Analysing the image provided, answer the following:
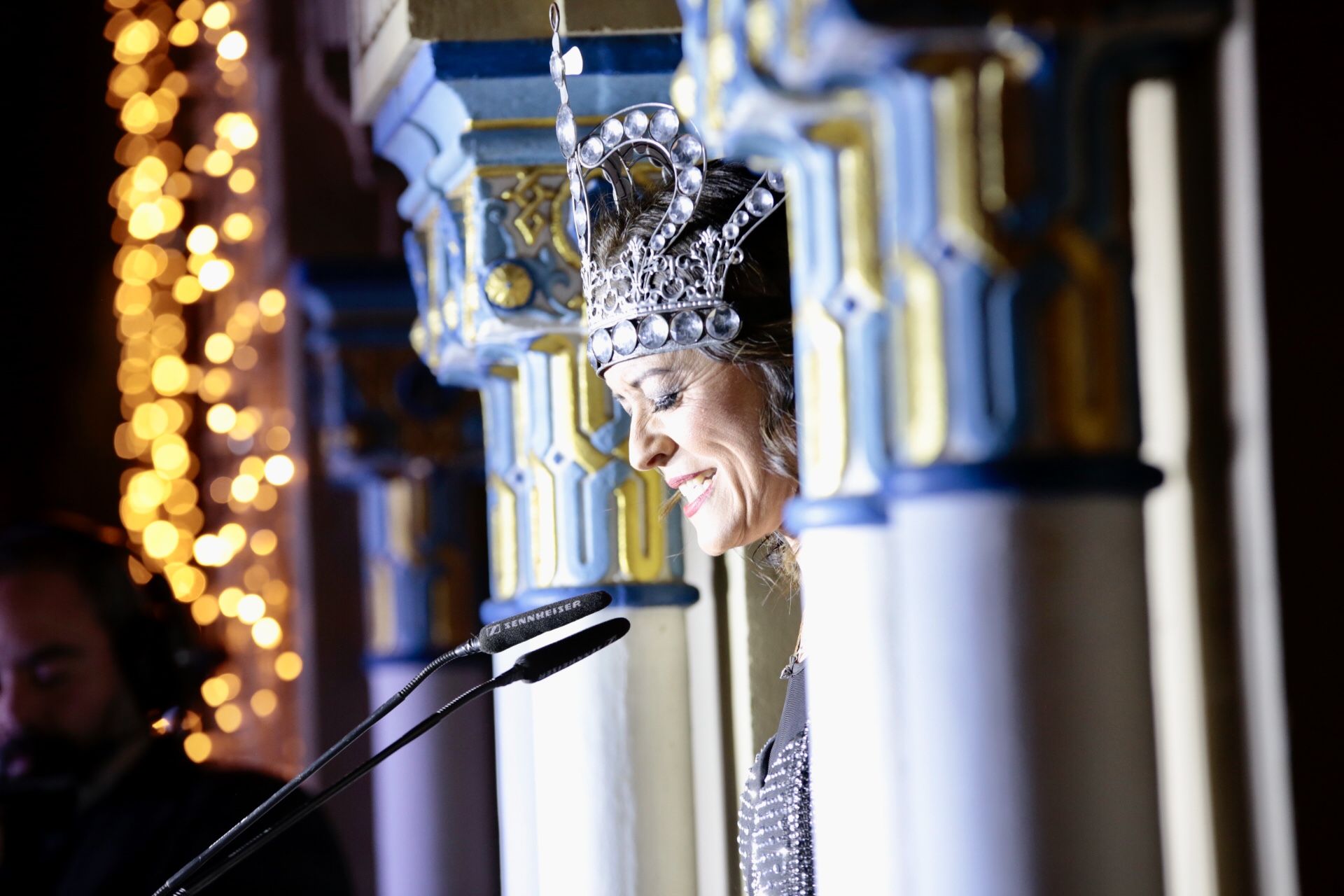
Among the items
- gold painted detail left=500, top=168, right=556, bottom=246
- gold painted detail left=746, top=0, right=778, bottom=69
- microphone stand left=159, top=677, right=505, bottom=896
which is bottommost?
microphone stand left=159, top=677, right=505, bottom=896

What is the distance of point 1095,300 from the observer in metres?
1.34

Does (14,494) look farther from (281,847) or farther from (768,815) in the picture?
(768,815)

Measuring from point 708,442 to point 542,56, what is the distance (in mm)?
780

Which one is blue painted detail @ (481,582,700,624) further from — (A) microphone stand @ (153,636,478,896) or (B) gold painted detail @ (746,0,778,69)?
(B) gold painted detail @ (746,0,778,69)

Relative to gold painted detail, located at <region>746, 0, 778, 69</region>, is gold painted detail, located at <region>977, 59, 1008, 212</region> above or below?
below

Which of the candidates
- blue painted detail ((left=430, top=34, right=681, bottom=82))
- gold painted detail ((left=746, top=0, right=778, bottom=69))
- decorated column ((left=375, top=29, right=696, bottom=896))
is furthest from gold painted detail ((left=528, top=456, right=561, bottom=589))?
gold painted detail ((left=746, top=0, right=778, bottom=69))

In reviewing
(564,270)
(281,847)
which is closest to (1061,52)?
(564,270)

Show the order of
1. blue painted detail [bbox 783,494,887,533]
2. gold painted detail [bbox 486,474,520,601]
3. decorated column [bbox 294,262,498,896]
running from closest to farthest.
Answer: blue painted detail [bbox 783,494,887,533], gold painted detail [bbox 486,474,520,601], decorated column [bbox 294,262,498,896]

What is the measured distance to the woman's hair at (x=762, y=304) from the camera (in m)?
2.26

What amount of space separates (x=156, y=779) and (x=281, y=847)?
316 millimetres

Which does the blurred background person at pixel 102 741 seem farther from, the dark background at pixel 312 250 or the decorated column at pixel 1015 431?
the decorated column at pixel 1015 431

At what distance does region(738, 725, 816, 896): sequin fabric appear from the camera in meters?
2.11

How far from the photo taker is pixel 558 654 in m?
1.67

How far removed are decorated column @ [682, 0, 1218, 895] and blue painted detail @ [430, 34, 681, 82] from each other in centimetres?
130
